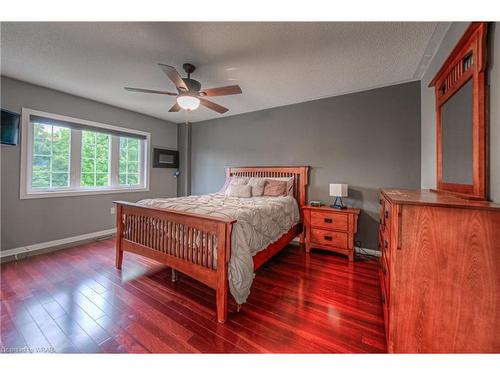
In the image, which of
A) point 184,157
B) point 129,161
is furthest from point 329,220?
point 129,161

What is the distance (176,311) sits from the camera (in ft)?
5.86

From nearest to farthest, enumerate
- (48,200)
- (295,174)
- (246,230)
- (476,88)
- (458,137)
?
(476,88), (458,137), (246,230), (48,200), (295,174)

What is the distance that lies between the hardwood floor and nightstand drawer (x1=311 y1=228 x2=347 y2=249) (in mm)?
359

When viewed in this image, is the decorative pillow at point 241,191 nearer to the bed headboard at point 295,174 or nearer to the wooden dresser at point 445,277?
the bed headboard at point 295,174

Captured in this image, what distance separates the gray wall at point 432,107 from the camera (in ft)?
3.79

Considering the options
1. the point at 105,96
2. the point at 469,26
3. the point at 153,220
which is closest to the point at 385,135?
the point at 469,26

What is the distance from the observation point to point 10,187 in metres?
2.87

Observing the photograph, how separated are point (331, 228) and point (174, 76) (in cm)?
274

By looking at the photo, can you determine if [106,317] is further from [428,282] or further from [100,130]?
[100,130]

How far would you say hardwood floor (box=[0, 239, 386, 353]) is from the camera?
56.6 inches

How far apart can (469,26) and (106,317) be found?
336cm

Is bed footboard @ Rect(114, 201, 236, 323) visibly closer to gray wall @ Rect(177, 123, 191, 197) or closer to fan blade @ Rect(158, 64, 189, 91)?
fan blade @ Rect(158, 64, 189, 91)

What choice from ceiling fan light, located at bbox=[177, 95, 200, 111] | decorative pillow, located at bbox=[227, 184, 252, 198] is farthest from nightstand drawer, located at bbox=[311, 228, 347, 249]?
ceiling fan light, located at bbox=[177, 95, 200, 111]

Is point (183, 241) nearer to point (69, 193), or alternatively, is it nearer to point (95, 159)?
point (69, 193)
